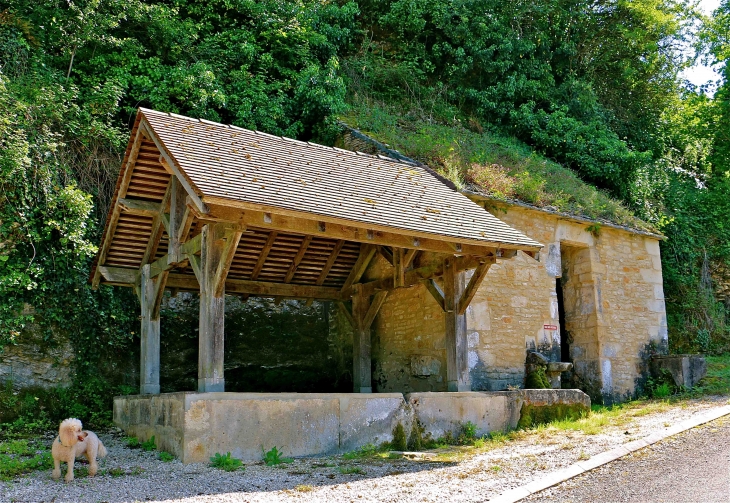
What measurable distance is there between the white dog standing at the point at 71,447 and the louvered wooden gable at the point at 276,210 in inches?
83.8

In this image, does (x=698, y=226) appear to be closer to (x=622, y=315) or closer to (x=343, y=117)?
(x=622, y=315)

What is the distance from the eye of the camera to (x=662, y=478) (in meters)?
5.28

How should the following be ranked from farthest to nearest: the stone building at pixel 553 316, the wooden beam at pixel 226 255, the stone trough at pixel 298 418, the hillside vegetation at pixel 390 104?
the hillside vegetation at pixel 390 104, the stone building at pixel 553 316, the wooden beam at pixel 226 255, the stone trough at pixel 298 418

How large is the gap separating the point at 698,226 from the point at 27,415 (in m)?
12.6

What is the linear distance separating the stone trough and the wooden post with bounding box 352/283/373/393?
7.81ft

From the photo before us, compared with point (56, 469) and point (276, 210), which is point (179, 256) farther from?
point (56, 469)

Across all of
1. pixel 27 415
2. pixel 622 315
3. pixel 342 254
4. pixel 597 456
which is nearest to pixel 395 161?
pixel 342 254

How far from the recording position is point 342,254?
10016mm

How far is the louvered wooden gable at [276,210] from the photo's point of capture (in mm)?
6605

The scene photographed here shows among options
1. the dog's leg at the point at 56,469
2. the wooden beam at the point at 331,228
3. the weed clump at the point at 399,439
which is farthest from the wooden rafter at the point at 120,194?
the weed clump at the point at 399,439

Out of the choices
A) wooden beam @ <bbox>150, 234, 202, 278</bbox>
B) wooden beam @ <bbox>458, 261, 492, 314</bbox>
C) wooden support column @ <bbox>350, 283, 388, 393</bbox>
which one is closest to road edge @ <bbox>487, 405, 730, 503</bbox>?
wooden beam @ <bbox>458, 261, 492, 314</bbox>

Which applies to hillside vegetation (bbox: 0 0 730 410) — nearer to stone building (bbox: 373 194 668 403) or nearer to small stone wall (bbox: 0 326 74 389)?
small stone wall (bbox: 0 326 74 389)

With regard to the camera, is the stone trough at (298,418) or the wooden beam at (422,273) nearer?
the stone trough at (298,418)

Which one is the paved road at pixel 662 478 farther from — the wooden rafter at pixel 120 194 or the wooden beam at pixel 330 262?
the wooden rafter at pixel 120 194
